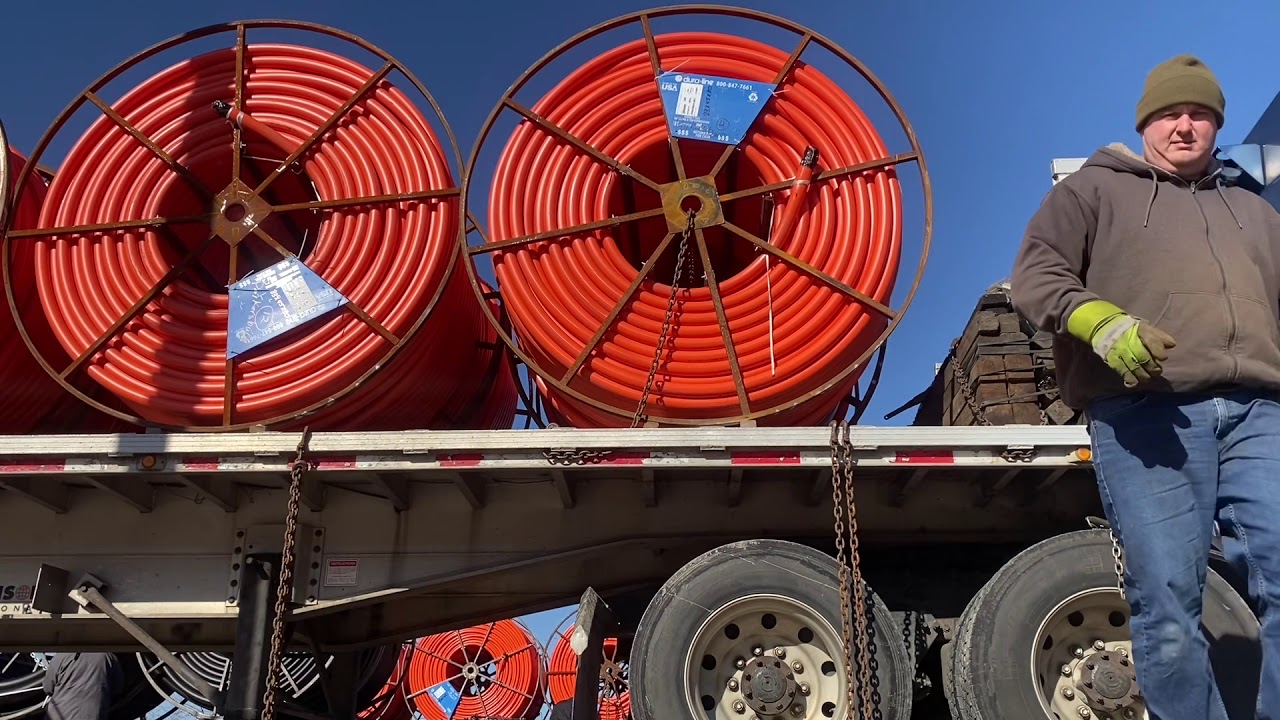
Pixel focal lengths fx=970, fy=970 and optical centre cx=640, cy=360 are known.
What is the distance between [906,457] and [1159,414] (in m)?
1.15

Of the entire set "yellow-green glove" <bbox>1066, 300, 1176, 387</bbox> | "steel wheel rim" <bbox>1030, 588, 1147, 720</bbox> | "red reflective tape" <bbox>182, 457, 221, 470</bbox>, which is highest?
"red reflective tape" <bbox>182, 457, 221, 470</bbox>

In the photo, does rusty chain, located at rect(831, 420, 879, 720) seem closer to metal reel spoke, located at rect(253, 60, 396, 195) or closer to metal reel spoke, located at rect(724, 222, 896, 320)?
metal reel spoke, located at rect(724, 222, 896, 320)

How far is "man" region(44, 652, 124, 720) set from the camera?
20.5 feet

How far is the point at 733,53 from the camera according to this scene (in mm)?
4664

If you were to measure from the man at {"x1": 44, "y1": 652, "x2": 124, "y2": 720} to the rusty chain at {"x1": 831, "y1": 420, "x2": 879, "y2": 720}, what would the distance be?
17.0 ft

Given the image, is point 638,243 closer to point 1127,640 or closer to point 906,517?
point 906,517

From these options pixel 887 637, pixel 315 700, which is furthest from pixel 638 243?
pixel 315 700

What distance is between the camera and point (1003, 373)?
4602mm

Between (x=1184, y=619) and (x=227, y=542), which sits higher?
(x=227, y=542)

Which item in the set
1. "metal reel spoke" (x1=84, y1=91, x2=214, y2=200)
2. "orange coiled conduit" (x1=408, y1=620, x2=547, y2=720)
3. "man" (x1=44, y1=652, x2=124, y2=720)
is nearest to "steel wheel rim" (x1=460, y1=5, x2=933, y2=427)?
"metal reel spoke" (x1=84, y1=91, x2=214, y2=200)

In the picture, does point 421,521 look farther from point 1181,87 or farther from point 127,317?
point 1181,87

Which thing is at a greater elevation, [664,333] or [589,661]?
[664,333]

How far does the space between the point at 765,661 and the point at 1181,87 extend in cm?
237

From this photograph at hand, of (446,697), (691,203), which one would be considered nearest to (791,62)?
(691,203)
